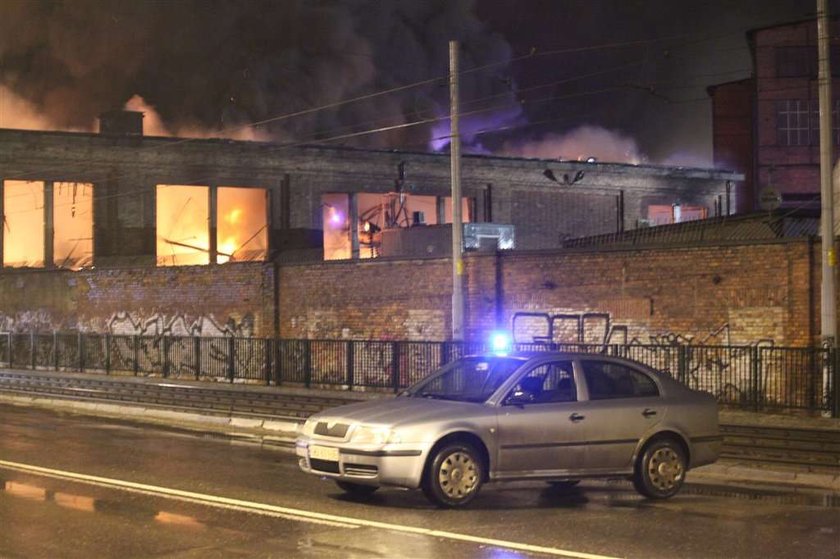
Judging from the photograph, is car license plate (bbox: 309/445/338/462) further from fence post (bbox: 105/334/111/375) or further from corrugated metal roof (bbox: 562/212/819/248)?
fence post (bbox: 105/334/111/375)

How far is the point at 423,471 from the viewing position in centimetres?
1045

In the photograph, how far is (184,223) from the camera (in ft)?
160

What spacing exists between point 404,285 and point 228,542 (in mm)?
19011

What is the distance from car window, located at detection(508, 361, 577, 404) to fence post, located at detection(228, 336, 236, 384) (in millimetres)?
19446

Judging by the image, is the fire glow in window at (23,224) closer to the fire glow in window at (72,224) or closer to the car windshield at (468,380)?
the fire glow in window at (72,224)

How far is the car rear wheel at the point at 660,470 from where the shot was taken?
11445 millimetres

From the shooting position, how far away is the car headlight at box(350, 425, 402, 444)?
10.4 metres

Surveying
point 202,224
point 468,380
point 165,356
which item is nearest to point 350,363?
point 165,356

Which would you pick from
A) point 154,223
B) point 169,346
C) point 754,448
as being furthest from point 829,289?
point 154,223

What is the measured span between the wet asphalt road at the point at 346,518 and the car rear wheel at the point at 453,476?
0.17 m

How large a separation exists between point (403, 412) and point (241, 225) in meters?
39.9

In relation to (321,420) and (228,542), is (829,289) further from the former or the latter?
(228,542)

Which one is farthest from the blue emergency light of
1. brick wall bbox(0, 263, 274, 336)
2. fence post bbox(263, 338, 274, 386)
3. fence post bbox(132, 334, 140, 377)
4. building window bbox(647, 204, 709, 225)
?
building window bbox(647, 204, 709, 225)

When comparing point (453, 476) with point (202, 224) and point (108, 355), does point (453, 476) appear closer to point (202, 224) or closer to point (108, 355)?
point (108, 355)
